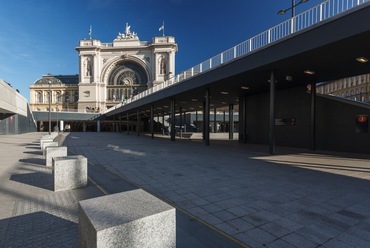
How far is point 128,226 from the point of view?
2369mm

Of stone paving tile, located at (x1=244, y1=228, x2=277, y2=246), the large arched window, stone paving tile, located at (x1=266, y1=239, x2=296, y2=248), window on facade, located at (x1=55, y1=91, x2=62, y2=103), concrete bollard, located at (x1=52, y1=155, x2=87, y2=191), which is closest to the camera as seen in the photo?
stone paving tile, located at (x1=266, y1=239, x2=296, y2=248)

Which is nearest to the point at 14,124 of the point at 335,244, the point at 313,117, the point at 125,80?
the point at 313,117

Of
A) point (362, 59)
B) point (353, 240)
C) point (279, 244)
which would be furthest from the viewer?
point (362, 59)

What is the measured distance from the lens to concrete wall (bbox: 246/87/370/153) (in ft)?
50.4

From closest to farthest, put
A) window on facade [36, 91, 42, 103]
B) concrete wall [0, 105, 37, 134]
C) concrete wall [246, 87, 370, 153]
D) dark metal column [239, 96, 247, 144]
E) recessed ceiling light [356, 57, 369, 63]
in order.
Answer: recessed ceiling light [356, 57, 369, 63], concrete wall [246, 87, 370, 153], dark metal column [239, 96, 247, 144], concrete wall [0, 105, 37, 134], window on facade [36, 91, 42, 103]

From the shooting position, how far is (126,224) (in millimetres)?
2365

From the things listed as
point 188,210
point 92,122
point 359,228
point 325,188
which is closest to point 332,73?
point 325,188

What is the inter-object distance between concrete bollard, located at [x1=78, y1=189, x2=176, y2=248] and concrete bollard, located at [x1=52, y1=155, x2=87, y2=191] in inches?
151

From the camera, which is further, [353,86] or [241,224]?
[353,86]

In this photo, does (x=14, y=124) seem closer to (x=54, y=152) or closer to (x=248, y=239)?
(x=54, y=152)

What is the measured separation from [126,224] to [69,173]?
186 inches

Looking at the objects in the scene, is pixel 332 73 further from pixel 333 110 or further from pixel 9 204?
pixel 9 204

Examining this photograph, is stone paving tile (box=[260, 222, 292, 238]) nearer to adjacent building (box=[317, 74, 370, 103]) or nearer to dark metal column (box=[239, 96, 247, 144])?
dark metal column (box=[239, 96, 247, 144])

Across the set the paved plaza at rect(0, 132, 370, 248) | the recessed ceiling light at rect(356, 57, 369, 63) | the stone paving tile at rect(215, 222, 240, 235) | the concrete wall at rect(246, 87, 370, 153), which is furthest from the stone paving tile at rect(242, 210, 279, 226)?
the concrete wall at rect(246, 87, 370, 153)
